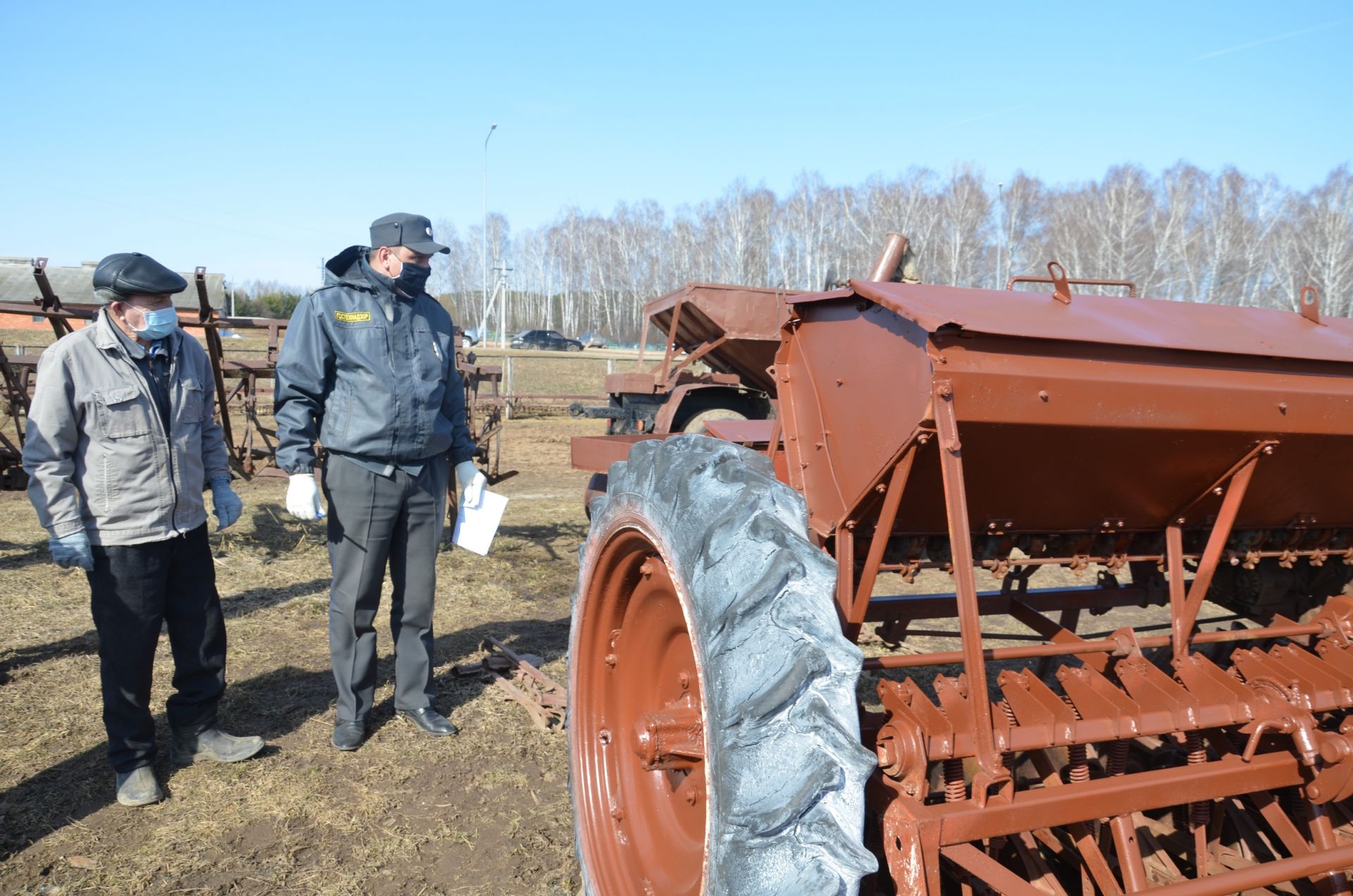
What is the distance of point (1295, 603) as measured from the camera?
3.27 meters

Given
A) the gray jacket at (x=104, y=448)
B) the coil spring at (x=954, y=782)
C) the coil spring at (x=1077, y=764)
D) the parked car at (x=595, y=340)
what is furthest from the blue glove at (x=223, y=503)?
the parked car at (x=595, y=340)

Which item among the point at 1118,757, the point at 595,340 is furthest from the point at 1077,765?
the point at 595,340

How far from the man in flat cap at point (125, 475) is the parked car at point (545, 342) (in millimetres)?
42971

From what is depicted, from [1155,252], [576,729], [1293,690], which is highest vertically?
[1155,252]

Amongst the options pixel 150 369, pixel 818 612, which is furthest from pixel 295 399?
pixel 818 612

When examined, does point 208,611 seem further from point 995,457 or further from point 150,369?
point 995,457

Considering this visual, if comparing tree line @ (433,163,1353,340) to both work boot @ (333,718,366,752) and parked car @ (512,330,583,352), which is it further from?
work boot @ (333,718,366,752)

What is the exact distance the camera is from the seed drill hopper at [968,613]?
1.64 metres

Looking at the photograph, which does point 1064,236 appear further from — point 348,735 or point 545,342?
point 348,735

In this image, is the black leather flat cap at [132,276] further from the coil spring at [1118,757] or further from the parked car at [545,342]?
the parked car at [545,342]

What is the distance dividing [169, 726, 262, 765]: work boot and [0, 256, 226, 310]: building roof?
22.3 feet

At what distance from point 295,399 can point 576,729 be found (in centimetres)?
182

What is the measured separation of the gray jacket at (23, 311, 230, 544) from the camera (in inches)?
122

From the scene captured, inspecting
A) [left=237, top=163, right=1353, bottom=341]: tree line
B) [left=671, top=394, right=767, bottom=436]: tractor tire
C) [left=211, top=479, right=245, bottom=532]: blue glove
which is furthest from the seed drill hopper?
[left=237, top=163, right=1353, bottom=341]: tree line
